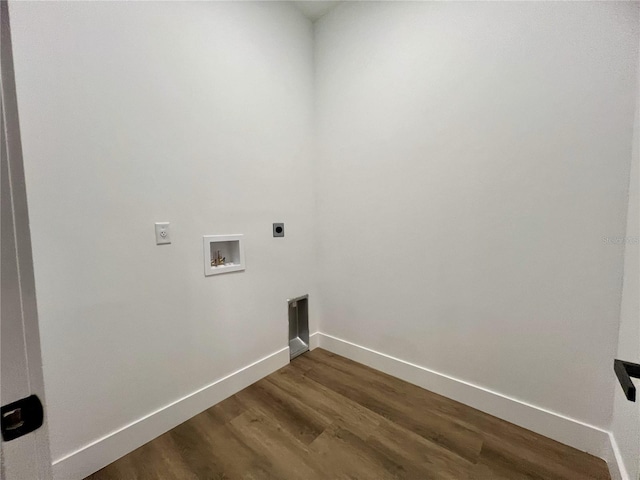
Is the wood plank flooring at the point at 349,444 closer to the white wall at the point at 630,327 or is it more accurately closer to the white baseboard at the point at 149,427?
the white baseboard at the point at 149,427

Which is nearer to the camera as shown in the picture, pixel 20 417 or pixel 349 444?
pixel 20 417

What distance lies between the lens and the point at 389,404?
155 cm

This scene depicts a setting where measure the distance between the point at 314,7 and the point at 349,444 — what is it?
2.98 metres

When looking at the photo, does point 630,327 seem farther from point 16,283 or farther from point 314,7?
point 314,7

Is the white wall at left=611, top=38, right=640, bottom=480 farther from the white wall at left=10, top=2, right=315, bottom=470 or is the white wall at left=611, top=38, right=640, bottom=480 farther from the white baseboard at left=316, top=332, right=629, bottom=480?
the white wall at left=10, top=2, right=315, bottom=470

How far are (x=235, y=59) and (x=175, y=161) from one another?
0.82 m

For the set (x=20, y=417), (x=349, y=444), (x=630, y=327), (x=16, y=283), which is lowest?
(x=349, y=444)

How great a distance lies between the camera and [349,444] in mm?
1278

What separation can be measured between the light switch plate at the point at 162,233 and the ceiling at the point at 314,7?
1.97m

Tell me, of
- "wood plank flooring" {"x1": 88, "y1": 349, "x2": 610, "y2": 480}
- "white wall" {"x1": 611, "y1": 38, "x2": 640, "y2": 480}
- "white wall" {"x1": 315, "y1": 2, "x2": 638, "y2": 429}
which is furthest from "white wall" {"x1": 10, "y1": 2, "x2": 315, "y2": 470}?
"white wall" {"x1": 611, "y1": 38, "x2": 640, "y2": 480}

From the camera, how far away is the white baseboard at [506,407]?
46.2 inches

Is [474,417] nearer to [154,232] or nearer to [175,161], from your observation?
[154,232]

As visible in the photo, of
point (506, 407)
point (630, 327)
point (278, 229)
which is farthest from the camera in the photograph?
point (278, 229)

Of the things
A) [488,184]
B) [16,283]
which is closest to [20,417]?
[16,283]
